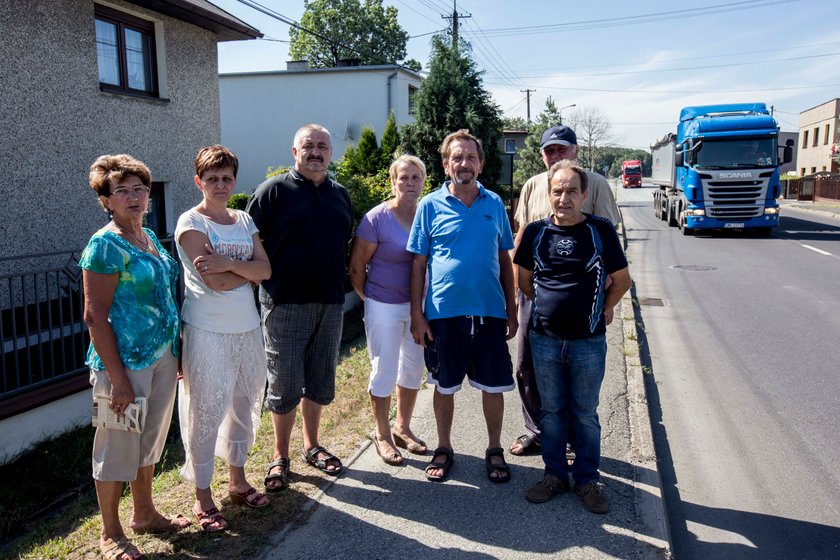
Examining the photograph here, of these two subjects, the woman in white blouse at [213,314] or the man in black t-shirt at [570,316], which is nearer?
the woman in white blouse at [213,314]

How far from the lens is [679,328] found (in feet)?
27.6

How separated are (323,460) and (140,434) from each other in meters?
1.20

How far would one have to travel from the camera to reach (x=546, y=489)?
11.7ft

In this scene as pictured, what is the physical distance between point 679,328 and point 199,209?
6.93 meters

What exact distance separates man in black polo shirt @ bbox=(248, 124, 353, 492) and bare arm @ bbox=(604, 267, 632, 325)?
5.09 ft

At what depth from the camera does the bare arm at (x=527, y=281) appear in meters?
3.69

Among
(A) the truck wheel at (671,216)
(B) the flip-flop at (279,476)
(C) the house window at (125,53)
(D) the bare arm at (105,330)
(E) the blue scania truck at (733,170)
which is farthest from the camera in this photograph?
(A) the truck wheel at (671,216)

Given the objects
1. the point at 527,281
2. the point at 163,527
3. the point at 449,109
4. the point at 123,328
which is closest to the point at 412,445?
the point at 527,281

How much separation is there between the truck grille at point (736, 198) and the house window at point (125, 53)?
15481 mm

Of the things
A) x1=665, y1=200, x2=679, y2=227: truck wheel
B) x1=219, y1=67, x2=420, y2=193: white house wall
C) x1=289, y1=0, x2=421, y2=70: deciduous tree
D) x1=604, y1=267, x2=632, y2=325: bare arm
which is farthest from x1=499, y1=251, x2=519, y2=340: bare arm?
x1=289, y1=0, x2=421, y2=70: deciduous tree

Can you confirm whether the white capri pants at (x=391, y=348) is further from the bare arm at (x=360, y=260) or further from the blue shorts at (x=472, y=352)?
the blue shorts at (x=472, y=352)

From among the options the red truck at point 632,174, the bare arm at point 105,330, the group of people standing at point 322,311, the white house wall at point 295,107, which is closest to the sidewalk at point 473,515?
the group of people standing at point 322,311

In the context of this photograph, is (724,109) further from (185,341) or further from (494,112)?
(185,341)

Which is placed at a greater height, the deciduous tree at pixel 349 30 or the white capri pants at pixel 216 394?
the deciduous tree at pixel 349 30
